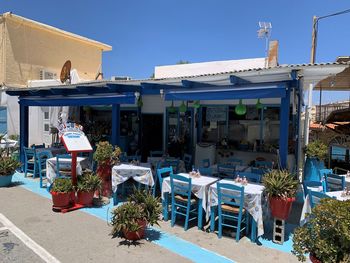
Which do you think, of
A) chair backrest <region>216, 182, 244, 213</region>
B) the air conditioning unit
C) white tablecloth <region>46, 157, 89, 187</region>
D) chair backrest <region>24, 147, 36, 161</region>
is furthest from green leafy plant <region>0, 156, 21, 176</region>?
the air conditioning unit

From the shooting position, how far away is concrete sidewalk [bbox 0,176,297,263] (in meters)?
4.52

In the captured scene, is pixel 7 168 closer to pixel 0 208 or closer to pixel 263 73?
pixel 0 208

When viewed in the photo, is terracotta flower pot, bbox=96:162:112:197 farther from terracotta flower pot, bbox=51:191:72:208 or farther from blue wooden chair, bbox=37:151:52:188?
blue wooden chair, bbox=37:151:52:188

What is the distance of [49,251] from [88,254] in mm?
632

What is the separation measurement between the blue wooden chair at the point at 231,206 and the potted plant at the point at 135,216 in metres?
1.11

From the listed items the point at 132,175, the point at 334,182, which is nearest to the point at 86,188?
the point at 132,175

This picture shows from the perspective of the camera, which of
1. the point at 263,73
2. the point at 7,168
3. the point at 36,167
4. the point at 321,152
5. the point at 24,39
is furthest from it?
the point at 24,39

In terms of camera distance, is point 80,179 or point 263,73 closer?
point 263,73

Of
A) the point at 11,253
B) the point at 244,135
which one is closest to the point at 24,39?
the point at 244,135

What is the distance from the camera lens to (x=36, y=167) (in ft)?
32.2

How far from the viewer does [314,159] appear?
8047 millimetres

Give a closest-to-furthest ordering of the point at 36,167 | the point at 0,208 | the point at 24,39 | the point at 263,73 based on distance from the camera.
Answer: the point at 263,73 → the point at 0,208 → the point at 36,167 → the point at 24,39

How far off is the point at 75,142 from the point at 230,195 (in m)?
3.77

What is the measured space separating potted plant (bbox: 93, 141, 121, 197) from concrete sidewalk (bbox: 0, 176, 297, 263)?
1411 millimetres
